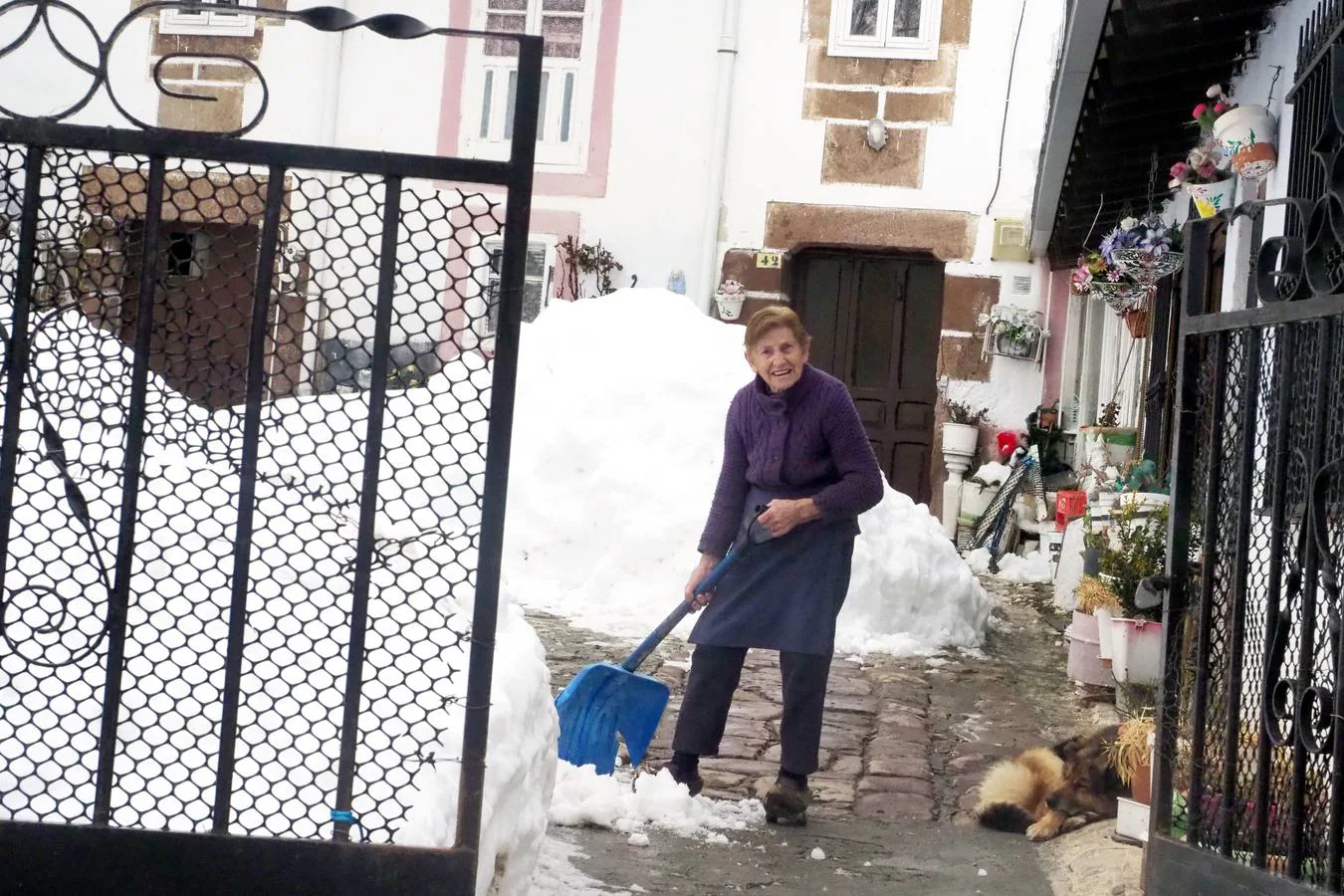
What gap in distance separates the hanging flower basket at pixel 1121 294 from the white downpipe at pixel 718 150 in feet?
16.5

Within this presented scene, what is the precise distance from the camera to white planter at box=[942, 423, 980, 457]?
49.5 feet

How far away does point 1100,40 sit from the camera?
26.4 feet

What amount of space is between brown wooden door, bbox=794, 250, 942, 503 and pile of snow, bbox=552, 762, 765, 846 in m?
11.0

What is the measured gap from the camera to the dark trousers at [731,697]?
509cm

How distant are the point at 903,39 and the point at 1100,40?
305 inches

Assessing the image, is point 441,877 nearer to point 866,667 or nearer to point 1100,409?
point 866,667

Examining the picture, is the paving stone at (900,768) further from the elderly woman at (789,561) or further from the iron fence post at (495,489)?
the iron fence post at (495,489)

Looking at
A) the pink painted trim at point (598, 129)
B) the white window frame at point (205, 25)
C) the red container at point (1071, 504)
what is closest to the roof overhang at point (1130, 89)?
the red container at point (1071, 504)

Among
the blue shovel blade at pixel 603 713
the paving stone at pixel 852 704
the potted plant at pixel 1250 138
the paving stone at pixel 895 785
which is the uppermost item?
the potted plant at pixel 1250 138

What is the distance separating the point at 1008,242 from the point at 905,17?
2.55 metres

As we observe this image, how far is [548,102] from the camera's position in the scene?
16.0 m

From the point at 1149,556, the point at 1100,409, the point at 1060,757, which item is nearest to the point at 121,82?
the point at 1100,409

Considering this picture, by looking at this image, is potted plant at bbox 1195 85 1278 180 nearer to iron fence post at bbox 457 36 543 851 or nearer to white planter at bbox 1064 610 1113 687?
white planter at bbox 1064 610 1113 687

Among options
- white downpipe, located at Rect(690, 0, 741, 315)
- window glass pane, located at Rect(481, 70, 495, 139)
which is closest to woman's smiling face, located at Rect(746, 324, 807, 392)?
white downpipe, located at Rect(690, 0, 741, 315)
